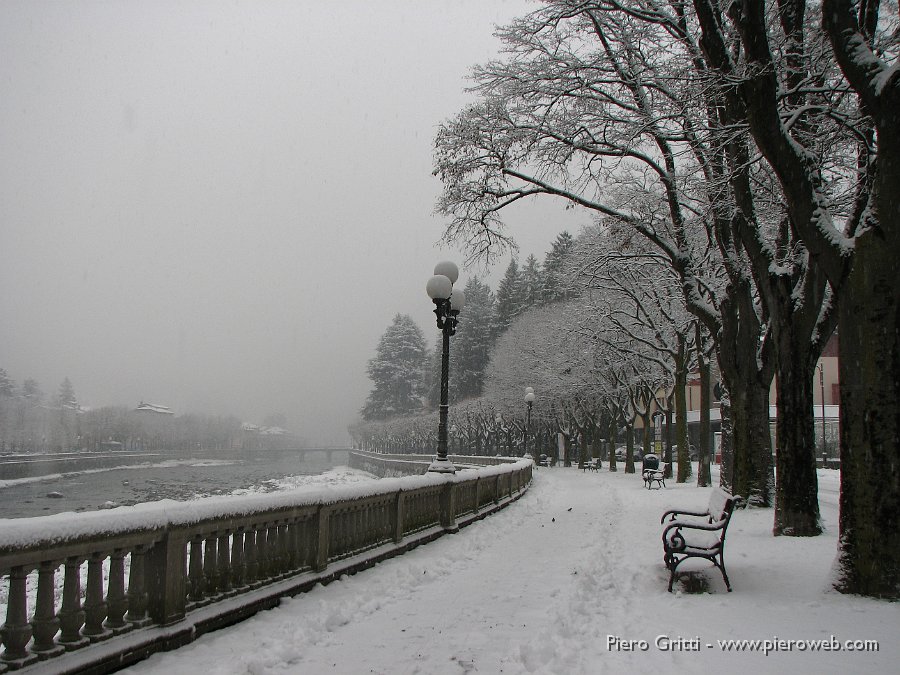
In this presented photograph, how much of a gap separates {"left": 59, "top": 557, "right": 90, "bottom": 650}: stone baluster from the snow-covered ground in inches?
19.6

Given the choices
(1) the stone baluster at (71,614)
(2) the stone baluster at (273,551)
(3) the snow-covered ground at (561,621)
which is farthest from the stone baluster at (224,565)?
(1) the stone baluster at (71,614)

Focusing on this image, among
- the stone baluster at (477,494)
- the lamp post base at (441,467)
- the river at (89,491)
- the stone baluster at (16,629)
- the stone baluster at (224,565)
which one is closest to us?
the stone baluster at (16,629)

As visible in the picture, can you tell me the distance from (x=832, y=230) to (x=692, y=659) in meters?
4.66

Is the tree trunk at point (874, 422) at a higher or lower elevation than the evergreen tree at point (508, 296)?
lower

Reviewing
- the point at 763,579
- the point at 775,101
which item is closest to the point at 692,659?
the point at 763,579

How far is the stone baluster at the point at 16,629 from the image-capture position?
4.00 meters

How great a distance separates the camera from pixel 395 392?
103 metres

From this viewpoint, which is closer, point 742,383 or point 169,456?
point 742,383

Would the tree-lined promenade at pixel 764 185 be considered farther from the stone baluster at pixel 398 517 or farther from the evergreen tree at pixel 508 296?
the evergreen tree at pixel 508 296

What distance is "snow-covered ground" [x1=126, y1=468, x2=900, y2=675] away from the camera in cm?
482

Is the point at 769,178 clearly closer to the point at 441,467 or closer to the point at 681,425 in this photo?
the point at 441,467

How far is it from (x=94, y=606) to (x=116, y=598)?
205 mm

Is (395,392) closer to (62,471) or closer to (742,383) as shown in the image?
(62,471)

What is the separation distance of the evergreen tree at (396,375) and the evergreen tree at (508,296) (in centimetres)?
2358
